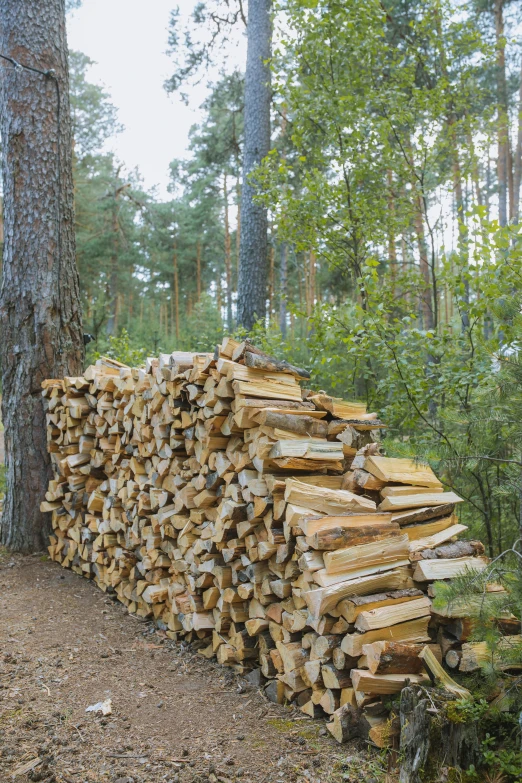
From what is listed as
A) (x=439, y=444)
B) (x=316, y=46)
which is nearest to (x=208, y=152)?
(x=316, y=46)

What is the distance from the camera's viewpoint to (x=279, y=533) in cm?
278

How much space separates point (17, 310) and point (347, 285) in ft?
32.1

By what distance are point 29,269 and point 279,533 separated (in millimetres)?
3527

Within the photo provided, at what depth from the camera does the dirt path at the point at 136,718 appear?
224 cm

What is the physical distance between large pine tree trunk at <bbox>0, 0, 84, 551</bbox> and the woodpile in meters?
1.19

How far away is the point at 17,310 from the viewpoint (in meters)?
5.12

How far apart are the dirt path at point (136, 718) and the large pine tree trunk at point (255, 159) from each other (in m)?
4.41

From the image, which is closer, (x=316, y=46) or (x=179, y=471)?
(x=179, y=471)

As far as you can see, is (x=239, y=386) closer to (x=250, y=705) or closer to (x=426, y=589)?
(x=426, y=589)

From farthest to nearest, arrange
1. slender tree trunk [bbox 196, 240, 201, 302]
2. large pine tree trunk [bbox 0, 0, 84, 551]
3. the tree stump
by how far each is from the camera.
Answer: slender tree trunk [bbox 196, 240, 201, 302] → large pine tree trunk [bbox 0, 0, 84, 551] → the tree stump

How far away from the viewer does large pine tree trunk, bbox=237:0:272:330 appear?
7.38 m

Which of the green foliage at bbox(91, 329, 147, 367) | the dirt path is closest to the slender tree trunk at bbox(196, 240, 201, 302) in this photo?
the green foliage at bbox(91, 329, 147, 367)

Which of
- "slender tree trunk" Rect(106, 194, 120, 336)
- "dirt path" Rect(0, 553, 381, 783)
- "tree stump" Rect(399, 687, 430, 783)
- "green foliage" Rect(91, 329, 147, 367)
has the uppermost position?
"slender tree trunk" Rect(106, 194, 120, 336)

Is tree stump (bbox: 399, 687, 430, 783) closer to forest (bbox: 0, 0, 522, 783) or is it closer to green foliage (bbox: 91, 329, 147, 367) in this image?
forest (bbox: 0, 0, 522, 783)
